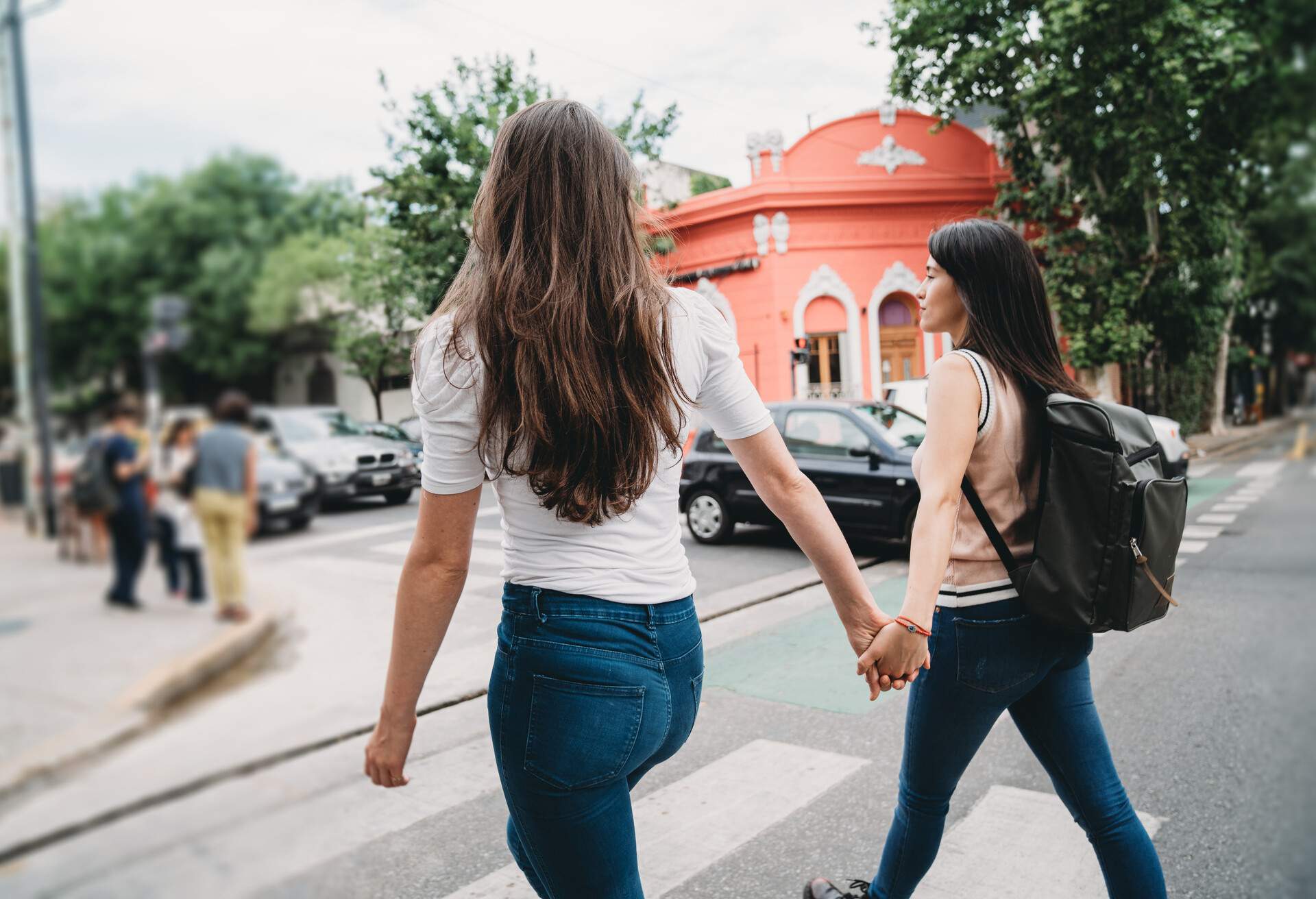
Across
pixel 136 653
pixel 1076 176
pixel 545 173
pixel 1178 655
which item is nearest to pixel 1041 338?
pixel 545 173

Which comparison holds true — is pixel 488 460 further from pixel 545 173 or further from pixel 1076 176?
pixel 1076 176

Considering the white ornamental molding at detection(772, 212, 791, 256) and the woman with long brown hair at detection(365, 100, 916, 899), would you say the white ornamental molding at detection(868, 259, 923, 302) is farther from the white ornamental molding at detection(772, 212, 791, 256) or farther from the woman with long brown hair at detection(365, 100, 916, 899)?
the white ornamental molding at detection(772, 212, 791, 256)

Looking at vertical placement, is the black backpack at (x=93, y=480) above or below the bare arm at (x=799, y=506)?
above

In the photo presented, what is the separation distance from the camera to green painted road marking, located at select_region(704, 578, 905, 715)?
456 cm

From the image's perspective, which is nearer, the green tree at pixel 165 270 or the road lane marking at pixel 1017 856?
the green tree at pixel 165 270

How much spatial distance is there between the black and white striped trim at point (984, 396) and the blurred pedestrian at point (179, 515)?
1.52 m

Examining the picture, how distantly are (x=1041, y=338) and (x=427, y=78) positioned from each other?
4.73 feet

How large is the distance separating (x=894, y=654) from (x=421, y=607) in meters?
0.91

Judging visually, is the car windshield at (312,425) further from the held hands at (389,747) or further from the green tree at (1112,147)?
the green tree at (1112,147)

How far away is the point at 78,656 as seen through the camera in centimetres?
75

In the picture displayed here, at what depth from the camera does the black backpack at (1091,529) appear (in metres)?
1.83

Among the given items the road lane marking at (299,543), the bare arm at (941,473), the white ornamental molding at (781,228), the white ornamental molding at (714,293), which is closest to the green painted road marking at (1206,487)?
the white ornamental molding at (714,293)

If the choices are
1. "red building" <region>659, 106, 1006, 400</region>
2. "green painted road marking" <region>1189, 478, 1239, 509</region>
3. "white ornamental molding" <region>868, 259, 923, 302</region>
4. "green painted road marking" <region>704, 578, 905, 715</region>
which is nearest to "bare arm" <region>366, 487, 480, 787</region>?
"red building" <region>659, 106, 1006, 400</region>

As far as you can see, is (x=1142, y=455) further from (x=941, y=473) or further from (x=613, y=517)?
(x=613, y=517)
